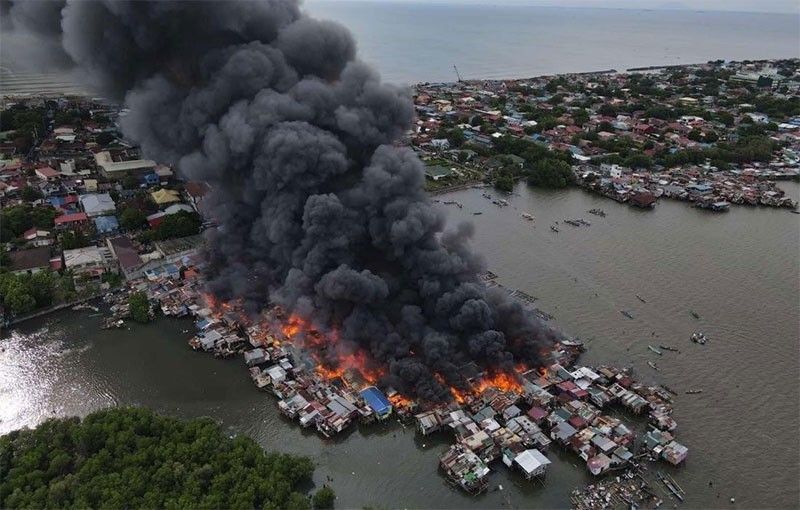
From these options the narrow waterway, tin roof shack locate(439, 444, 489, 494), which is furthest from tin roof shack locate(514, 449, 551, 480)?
tin roof shack locate(439, 444, 489, 494)

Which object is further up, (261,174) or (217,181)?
(261,174)

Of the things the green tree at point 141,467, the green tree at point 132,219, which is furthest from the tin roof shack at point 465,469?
the green tree at point 132,219

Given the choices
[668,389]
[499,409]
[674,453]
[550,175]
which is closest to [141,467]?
[499,409]

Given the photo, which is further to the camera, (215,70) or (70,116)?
(70,116)

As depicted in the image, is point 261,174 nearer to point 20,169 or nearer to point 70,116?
point 20,169

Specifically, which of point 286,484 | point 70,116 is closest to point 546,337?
point 286,484

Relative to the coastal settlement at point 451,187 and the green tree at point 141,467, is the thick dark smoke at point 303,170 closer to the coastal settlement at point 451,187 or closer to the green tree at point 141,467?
the coastal settlement at point 451,187
